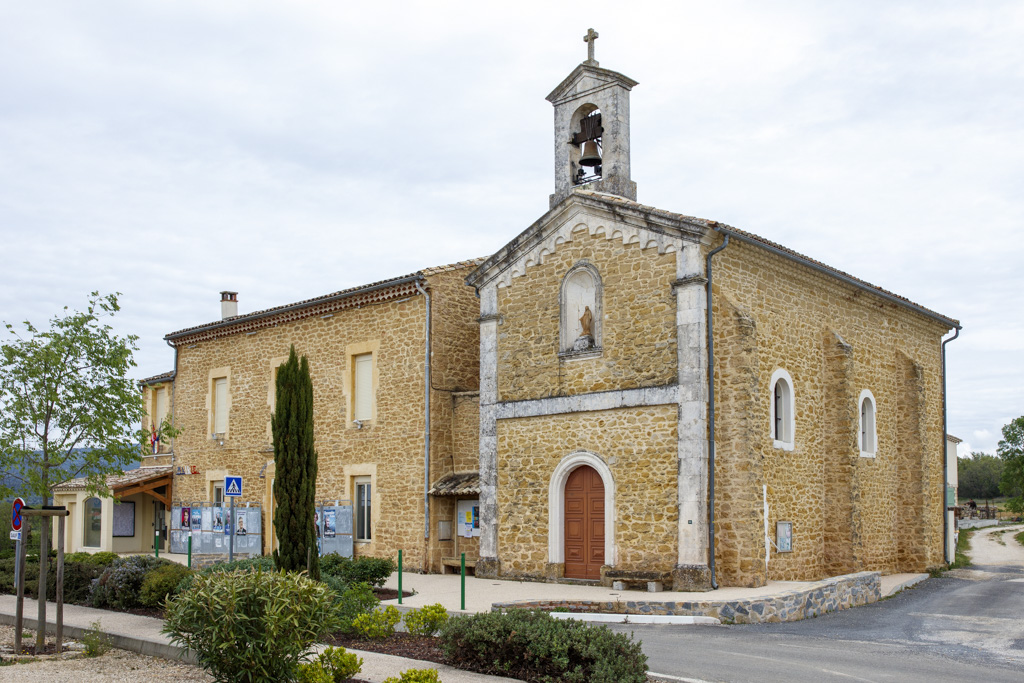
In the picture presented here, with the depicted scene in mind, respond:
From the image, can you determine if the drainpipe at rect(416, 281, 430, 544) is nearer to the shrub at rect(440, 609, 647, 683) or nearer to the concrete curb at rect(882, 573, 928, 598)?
the concrete curb at rect(882, 573, 928, 598)

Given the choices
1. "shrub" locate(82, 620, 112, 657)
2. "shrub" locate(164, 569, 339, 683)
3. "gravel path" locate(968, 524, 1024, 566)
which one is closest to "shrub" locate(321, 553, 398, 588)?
"shrub" locate(82, 620, 112, 657)

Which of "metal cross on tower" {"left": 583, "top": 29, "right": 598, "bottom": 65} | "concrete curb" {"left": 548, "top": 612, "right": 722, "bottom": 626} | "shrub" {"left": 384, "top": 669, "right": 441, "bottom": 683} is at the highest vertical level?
"metal cross on tower" {"left": 583, "top": 29, "right": 598, "bottom": 65}

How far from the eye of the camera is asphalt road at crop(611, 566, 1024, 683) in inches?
355

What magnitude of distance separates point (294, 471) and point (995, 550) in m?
25.7

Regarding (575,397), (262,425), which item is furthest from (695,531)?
(262,425)

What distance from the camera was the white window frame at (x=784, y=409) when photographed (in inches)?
655

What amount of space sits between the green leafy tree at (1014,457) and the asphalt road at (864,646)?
120ft

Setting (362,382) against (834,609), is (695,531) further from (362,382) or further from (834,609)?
(362,382)

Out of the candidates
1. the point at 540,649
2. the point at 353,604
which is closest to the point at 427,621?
the point at 353,604

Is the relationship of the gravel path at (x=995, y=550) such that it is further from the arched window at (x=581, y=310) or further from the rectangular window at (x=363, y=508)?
the rectangular window at (x=363, y=508)

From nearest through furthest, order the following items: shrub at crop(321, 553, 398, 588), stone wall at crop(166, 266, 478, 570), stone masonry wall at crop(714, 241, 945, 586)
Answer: shrub at crop(321, 553, 398, 588) → stone masonry wall at crop(714, 241, 945, 586) → stone wall at crop(166, 266, 478, 570)

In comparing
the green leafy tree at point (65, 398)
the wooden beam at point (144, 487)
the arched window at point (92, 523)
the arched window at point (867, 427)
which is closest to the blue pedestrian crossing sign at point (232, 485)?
the green leafy tree at point (65, 398)

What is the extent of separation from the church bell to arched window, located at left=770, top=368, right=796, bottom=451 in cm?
535

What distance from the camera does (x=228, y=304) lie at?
27859 mm
